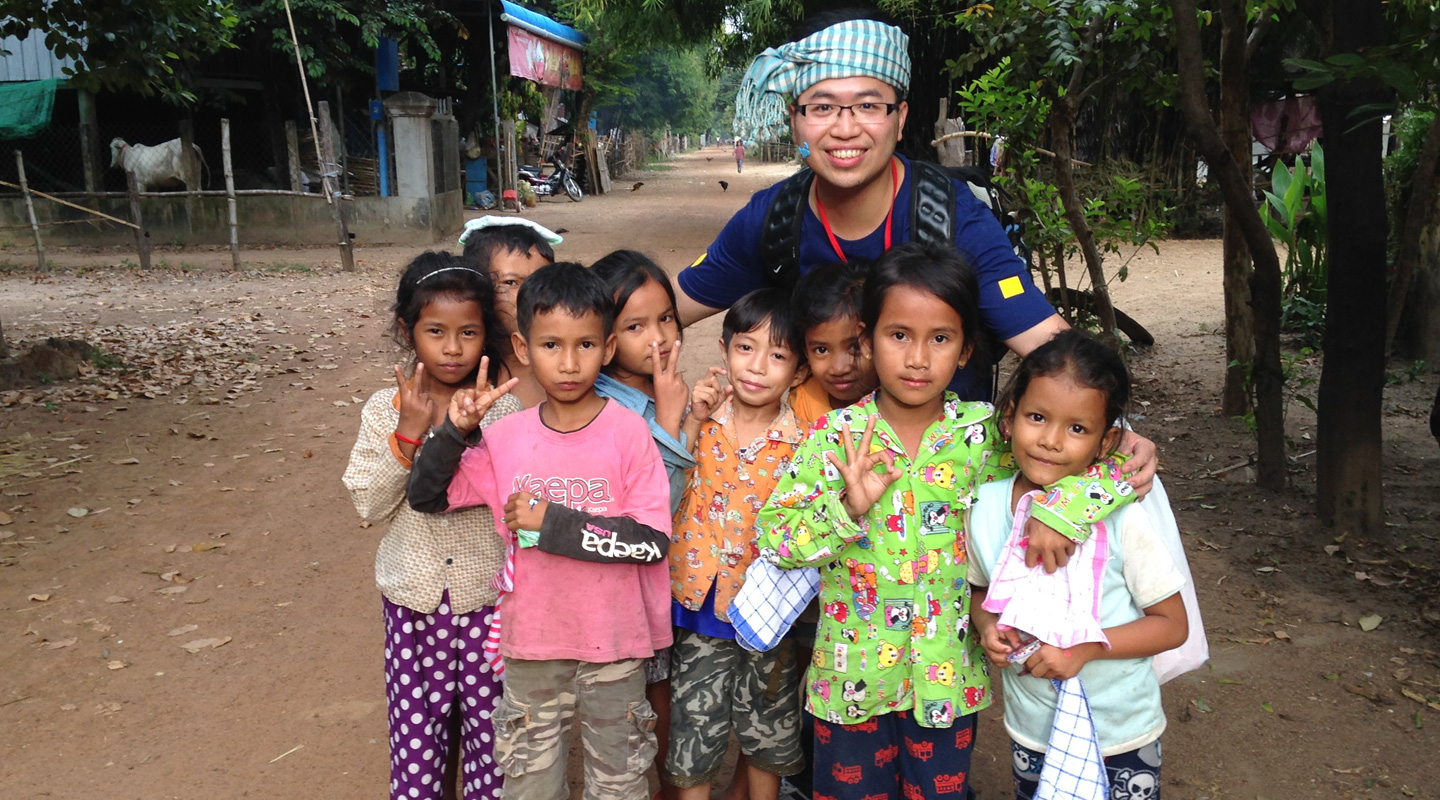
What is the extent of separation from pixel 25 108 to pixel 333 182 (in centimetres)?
413

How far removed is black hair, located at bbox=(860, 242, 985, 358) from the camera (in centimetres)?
203

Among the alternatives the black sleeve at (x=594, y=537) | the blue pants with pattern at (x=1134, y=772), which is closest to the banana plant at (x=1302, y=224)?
the blue pants with pattern at (x=1134, y=772)

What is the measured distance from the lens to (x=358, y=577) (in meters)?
4.32

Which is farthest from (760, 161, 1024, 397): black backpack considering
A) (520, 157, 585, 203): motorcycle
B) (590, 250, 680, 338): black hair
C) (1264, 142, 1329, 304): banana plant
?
(520, 157, 585, 203): motorcycle

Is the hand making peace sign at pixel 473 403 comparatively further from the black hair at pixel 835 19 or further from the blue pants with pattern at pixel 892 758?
the black hair at pixel 835 19

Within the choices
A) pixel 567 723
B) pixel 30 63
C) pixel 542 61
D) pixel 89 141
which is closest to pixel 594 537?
pixel 567 723

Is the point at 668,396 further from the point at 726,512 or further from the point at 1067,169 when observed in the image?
the point at 1067,169

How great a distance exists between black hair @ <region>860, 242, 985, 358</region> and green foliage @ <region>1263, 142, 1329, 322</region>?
5.94 meters

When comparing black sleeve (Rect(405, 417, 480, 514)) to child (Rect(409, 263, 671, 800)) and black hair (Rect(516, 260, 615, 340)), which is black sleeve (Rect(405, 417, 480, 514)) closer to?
child (Rect(409, 263, 671, 800))

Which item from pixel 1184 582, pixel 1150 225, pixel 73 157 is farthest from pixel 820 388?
pixel 73 157

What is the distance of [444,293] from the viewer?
2342 mm

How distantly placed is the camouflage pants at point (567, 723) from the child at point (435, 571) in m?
0.18

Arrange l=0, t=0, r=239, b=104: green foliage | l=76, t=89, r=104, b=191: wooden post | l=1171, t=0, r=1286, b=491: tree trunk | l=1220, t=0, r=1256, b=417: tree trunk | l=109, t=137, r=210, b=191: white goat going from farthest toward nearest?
1. l=109, t=137, r=210, b=191: white goat
2. l=76, t=89, r=104, b=191: wooden post
3. l=0, t=0, r=239, b=104: green foliage
4. l=1220, t=0, r=1256, b=417: tree trunk
5. l=1171, t=0, r=1286, b=491: tree trunk

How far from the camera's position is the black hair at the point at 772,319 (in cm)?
233
